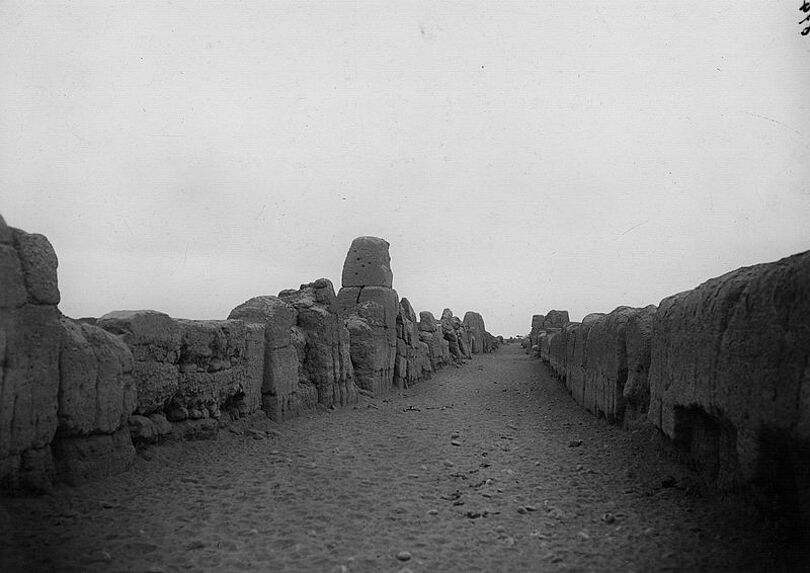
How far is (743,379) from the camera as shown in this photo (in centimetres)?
299

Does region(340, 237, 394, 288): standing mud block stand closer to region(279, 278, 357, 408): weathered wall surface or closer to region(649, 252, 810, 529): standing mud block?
region(279, 278, 357, 408): weathered wall surface

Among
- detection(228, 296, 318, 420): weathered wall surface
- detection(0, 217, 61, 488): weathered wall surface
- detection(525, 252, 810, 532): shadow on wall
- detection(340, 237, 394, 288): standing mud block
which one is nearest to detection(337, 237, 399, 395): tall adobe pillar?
detection(340, 237, 394, 288): standing mud block

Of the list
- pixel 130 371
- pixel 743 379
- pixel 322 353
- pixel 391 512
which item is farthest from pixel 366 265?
pixel 743 379

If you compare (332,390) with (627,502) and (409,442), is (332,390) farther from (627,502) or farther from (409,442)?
(627,502)

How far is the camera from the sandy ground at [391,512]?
305 centimetres

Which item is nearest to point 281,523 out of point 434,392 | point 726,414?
point 726,414

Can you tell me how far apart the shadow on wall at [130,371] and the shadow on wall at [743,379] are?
4.17 meters

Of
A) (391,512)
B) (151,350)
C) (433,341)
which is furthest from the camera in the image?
(433,341)

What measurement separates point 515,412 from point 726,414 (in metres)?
5.65

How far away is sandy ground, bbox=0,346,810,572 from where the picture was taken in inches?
120

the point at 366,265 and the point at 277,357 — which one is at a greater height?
the point at 366,265

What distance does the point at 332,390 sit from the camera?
28.1 feet

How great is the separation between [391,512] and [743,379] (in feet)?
7.85

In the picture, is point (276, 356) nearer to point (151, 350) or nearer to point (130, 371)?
point (151, 350)
